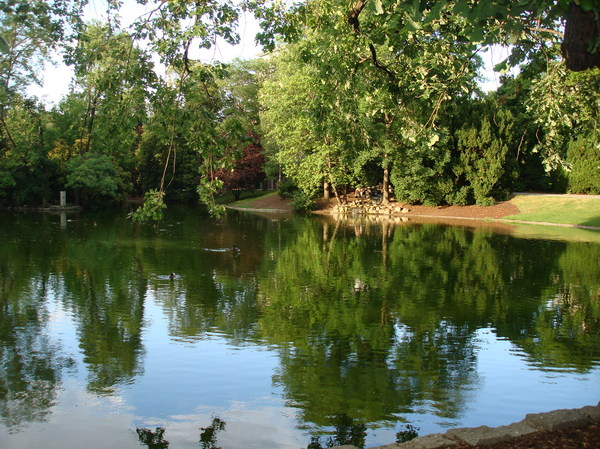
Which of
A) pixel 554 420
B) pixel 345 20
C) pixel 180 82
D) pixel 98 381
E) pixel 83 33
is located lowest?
pixel 98 381

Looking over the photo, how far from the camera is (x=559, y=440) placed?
430cm

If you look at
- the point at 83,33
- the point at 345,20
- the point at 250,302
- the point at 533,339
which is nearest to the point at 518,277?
the point at 533,339

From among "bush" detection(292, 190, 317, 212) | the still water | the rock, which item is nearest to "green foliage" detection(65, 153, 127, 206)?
"bush" detection(292, 190, 317, 212)

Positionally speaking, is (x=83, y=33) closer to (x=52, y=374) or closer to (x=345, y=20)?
(x=345, y=20)

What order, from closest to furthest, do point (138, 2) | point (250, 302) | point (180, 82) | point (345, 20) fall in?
1. point (180, 82)
2. point (138, 2)
3. point (345, 20)
4. point (250, 302)

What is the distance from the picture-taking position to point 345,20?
27.2 ft

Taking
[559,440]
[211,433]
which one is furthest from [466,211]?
[559,440]

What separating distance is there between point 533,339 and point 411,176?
95.6 ft

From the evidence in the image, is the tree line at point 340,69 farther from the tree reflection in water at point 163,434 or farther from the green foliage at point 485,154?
the green foliage at point 485,154

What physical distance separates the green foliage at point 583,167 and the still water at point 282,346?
1845 centimetres

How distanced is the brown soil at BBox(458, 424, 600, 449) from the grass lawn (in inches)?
1061

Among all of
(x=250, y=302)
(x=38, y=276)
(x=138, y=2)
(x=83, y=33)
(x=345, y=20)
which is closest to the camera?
(x=83, y=33)

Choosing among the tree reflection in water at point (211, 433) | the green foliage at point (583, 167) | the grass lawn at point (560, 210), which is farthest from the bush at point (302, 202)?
the tree reflection in water at point (211, 433)

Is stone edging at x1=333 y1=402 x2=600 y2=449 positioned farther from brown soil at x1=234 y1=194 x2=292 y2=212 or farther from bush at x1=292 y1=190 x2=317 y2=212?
brown soil at x1=234 y1=194 x2=292 y2=212
